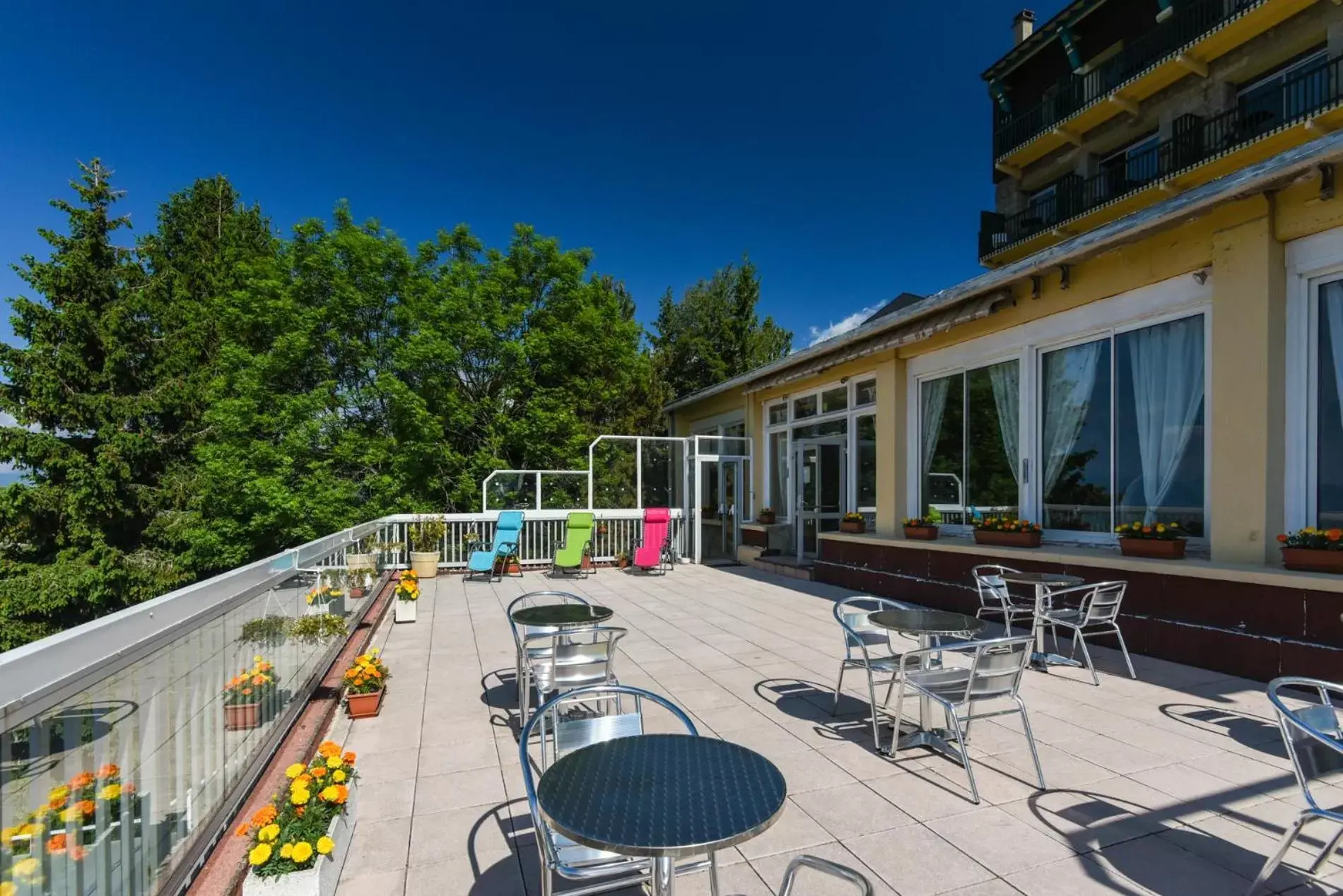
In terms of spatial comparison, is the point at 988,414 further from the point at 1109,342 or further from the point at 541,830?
the point at 541,830

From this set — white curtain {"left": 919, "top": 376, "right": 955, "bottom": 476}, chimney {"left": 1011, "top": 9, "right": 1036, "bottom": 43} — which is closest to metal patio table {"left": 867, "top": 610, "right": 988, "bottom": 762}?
white curtain {"left": 919, "top": 376, "right": 955, "bottom": 476}

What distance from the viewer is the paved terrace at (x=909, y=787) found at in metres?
2.32

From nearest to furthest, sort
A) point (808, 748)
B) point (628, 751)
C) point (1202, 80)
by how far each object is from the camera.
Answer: point (628, 751) < point (808, 748) < point (1202, 80)

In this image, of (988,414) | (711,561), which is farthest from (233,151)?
(988,414)

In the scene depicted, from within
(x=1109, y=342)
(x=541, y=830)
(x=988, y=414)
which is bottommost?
(x=541, y=830)

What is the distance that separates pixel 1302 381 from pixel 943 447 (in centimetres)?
361

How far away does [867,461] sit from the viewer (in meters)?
9.42

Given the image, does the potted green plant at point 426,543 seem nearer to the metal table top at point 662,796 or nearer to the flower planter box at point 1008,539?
the flower planter box at point 1008,539

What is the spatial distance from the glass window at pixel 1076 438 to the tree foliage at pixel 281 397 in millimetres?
11275

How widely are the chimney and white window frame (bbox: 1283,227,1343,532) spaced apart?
15.2m

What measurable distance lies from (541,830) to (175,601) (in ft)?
4.44

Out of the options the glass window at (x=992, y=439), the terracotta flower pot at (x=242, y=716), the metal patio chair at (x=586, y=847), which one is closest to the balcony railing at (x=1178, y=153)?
the glass window at (x=992, y=439)

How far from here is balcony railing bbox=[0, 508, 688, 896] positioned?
4.17 feet

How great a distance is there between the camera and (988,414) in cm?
743
